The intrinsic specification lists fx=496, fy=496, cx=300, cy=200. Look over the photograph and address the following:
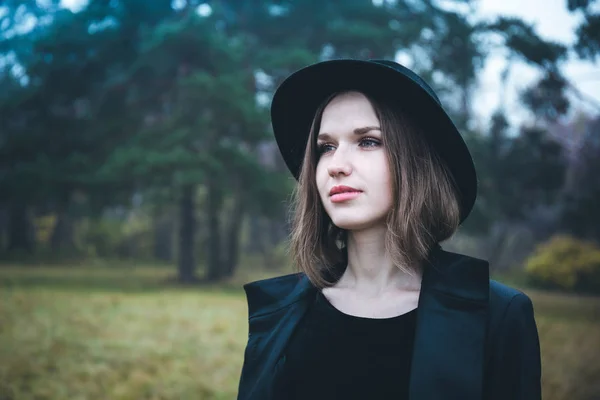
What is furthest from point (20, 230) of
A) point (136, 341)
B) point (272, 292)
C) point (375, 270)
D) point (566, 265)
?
point (566, 265)

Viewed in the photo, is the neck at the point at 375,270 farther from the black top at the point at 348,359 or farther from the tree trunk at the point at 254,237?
the tree trunk at the point at 254,237

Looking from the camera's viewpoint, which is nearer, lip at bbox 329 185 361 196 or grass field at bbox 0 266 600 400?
lip at bbox 329 185 361 196

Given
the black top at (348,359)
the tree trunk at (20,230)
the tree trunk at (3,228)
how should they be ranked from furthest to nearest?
the tree trunk at (20,230)
the tree trunk at (3,228)
the black top at (348,359)

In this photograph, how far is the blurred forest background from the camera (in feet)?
15.2

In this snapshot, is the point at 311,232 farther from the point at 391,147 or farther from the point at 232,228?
the point at 232,228

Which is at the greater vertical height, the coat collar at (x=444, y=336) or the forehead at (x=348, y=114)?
the forehead at (x=348, y=114)

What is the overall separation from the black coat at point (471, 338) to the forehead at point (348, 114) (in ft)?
1.34

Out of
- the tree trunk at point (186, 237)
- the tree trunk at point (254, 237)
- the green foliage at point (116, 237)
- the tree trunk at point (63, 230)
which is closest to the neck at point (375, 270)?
the tree trunk at point (63, 230)

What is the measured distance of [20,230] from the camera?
6039 millimetres

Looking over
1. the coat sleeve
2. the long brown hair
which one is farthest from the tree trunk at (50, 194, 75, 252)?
the coat sleeve

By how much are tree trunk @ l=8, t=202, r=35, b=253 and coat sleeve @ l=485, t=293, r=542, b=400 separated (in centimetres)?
593

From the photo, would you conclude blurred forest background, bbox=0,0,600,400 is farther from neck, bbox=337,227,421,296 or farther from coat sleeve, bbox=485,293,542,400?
coat sleeve, bbox=485,293,542,400

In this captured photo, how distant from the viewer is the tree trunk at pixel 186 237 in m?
9.77

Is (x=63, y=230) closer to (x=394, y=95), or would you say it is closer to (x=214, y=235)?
(x=214, y=235)
